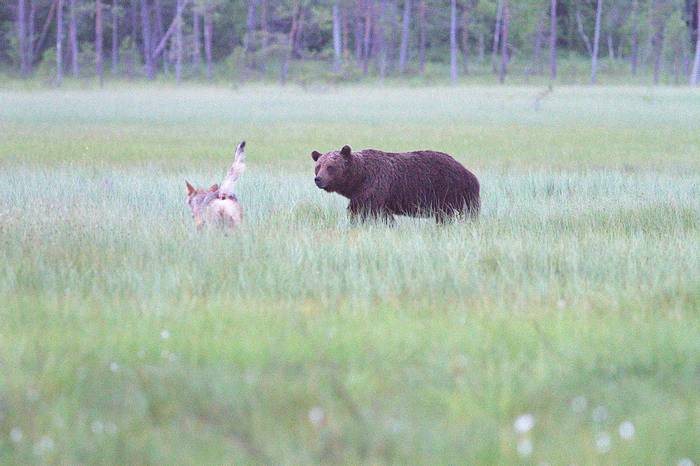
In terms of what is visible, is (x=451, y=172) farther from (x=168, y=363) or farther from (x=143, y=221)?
(x=168, y=363)

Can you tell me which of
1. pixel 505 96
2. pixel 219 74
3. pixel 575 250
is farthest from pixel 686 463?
pixel 219 74

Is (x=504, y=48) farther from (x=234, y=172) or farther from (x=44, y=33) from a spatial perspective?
(x=234, y=172)

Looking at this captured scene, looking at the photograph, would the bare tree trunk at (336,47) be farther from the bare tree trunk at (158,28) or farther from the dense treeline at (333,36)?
the bare tree trunk at (158,28)

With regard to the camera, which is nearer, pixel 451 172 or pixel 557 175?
pixel 451 172

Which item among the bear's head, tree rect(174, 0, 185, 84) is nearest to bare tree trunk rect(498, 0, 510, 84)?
tree rect(174, 0, 185, 84)

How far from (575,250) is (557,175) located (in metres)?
7.97

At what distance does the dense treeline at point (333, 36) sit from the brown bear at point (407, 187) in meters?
55.1

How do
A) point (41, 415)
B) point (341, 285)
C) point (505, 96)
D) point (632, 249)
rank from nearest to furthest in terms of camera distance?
point (41, 415) < point (341, 285) < point (632, 249) < point (505, 96)

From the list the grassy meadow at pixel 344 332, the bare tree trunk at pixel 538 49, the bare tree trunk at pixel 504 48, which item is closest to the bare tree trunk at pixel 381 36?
the bare tree trunk at pixel 504 48

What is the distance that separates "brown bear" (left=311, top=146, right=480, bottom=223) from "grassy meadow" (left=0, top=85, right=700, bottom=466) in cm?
27

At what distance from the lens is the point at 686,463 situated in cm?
363

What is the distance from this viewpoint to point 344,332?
17.1ft

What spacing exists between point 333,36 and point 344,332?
80.3 metres

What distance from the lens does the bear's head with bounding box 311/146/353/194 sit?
32.5ft
